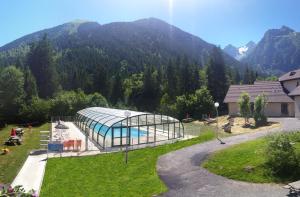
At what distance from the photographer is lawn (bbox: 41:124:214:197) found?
15938 millimetres

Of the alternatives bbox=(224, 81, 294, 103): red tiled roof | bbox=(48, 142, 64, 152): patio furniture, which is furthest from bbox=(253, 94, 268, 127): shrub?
bbox=(48, 142, 64, 152): patio furniture

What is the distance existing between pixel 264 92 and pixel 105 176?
43.1 m

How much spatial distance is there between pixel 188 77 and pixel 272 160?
199 feet

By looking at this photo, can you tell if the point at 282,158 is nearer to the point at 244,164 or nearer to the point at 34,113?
the point at 244,164

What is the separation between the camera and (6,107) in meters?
58.6

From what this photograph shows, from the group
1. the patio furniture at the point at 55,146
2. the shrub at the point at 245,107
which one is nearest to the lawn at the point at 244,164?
the patio furniture at the point at 55,146

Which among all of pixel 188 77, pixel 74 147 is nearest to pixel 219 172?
pixel 74 147

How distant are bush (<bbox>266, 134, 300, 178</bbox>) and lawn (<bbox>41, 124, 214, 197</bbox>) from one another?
6016 millimetres

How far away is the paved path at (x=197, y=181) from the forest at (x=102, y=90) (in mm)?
34198

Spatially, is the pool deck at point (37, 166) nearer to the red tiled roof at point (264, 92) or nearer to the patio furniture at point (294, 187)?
the patio furniture at point (294, 187)

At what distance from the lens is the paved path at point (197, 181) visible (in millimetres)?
15016

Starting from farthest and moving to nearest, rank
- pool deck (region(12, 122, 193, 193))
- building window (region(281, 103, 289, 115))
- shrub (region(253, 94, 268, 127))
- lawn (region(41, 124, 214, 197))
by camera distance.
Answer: building window (region(281, 103, 289, 115)) → shrub (region(253, 94, 268, 127)) → pool deck (region(12, 122, 193, 193)) → lawn (region(41, 124, 214, 197))

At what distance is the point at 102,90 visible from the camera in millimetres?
95500

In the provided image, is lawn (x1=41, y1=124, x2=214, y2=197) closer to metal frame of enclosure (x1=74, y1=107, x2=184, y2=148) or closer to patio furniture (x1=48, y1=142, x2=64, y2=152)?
patio furniture (x1=48, y1=142, x2=64, y2=152)
